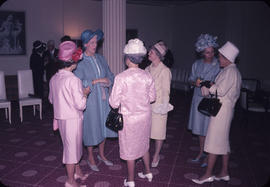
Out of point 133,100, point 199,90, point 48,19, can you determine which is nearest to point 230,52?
point 199,90

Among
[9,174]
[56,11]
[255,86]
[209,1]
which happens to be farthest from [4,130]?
[209,1]

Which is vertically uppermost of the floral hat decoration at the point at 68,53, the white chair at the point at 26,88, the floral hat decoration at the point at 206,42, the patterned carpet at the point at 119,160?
the floral hat decoration at the point at 206,42

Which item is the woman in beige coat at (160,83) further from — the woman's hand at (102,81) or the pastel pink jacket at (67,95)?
the pastel pink jacket at (67,95)

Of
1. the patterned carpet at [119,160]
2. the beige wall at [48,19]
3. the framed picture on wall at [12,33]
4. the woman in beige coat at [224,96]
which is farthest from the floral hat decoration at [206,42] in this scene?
the framed picture on wall at [12,33]

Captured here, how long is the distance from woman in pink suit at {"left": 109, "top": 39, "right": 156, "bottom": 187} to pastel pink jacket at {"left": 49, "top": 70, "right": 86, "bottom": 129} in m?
0.36

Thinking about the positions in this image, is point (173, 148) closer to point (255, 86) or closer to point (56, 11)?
point (255, 86)

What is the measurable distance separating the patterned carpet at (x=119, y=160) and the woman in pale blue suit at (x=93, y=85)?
0.57 meters

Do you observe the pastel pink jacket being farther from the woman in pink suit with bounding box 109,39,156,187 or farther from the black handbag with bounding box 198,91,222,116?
the black handbag with bounding box 198,91,222,116

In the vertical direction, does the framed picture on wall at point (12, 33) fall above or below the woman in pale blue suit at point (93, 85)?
above

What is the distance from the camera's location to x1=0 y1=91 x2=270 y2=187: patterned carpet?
3.33 meters

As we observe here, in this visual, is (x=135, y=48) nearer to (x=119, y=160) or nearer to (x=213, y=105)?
(x=213, y=105)

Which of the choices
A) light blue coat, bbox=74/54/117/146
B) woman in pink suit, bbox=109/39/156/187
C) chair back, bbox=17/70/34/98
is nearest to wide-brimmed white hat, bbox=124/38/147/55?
woman in pink suit, bbox=109/39/156/187

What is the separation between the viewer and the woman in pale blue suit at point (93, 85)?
3305 millimetres

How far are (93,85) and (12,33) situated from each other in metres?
6.46
